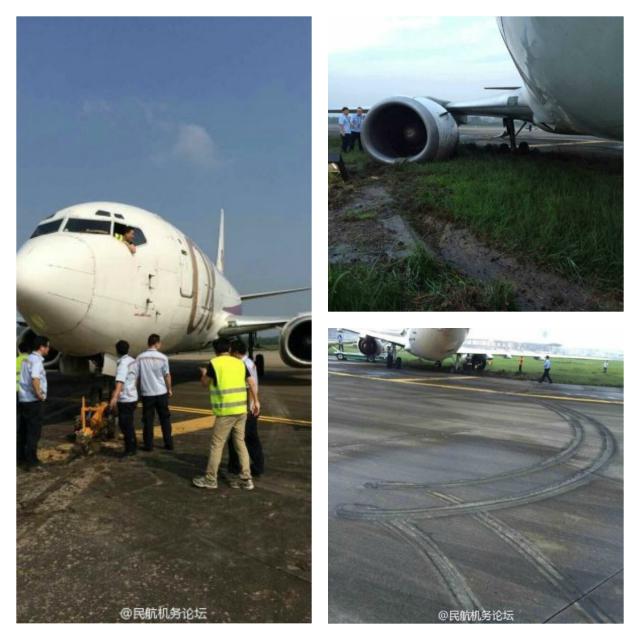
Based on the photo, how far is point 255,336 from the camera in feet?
41.8

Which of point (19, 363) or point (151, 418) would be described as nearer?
point (19, 363)

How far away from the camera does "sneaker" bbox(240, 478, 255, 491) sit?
460 centimetres

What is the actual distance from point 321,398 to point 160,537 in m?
1.52

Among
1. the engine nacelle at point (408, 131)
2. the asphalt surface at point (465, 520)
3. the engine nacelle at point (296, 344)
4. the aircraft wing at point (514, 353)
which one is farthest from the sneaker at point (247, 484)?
the engine nacelle at point (296, 344)

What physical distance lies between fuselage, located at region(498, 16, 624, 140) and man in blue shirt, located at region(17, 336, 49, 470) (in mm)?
5140

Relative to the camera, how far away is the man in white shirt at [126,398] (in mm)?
5652

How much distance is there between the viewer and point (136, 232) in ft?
24.0

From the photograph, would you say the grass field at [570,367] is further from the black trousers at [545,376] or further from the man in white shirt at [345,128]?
the man in white shirt at [345,128]

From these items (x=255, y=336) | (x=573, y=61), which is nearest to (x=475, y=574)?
(x=573, y=61)

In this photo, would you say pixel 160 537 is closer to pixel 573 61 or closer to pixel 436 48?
pixel 436 48

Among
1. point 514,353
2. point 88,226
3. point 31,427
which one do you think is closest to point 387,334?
point 514,353

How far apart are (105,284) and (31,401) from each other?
154cm

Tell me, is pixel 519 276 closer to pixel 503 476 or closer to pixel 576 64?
pixel 576 64

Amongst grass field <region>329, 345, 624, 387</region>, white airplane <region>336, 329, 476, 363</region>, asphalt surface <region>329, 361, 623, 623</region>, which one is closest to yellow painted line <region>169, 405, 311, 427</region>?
grass field <region>329, 345, 624, 387</region>
